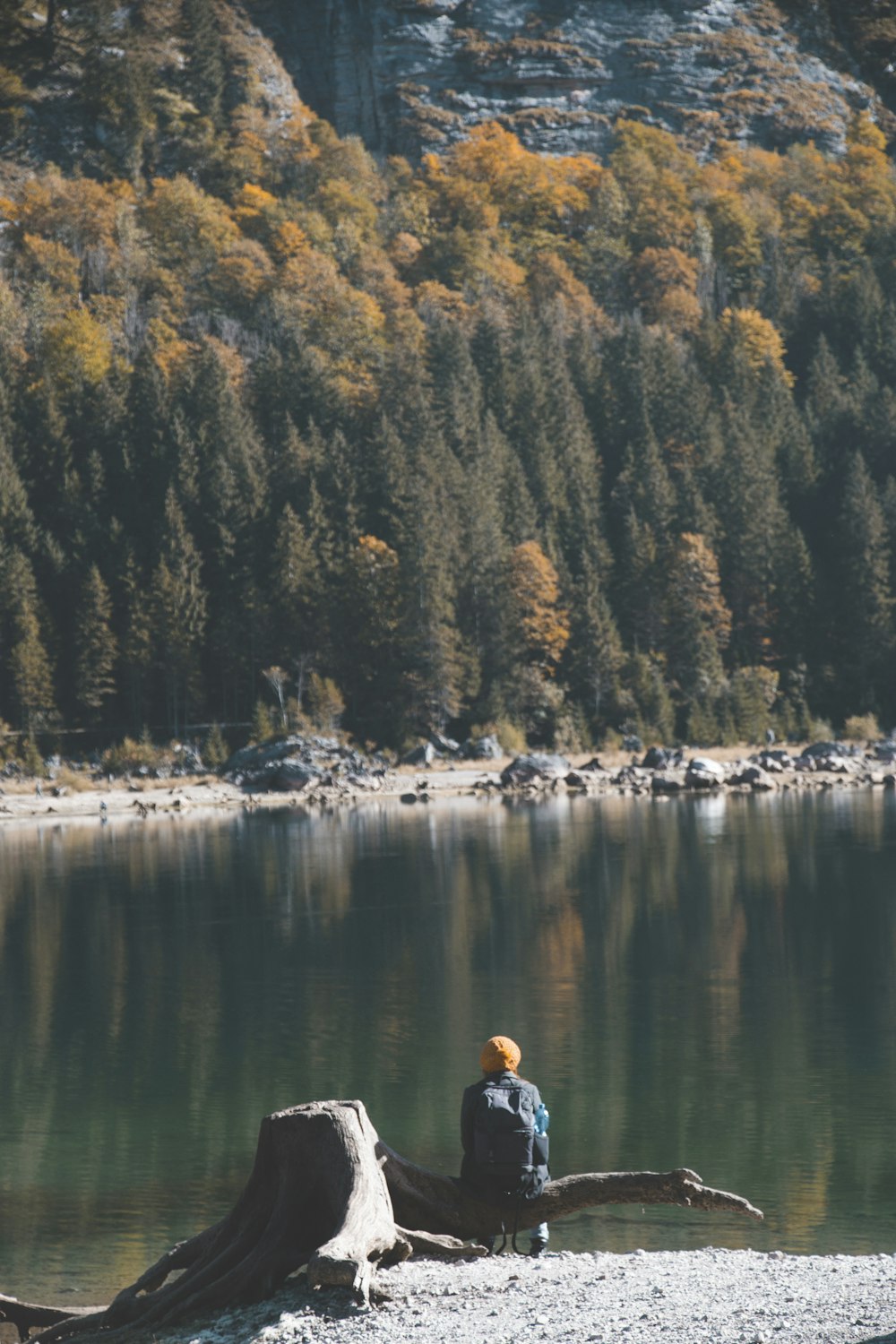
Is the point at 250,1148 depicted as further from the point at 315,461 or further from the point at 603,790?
the point at 315,461

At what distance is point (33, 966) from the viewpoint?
3850cm

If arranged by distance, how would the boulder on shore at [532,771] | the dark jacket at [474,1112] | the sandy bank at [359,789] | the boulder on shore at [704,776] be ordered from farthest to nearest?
the boulder on shore at [532,771] → the boulder on shore at [704,776] → the sandy bank at [359,789] → the dark jacket at [474,1112]

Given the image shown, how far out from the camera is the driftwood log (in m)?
12.0

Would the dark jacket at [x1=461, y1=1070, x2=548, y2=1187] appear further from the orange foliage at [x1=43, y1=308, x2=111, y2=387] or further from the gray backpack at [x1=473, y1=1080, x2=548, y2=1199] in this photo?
the orange foliage at [x1=43, y1=308, x2=111, y2=387]

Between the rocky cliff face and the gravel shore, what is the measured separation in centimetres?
15924

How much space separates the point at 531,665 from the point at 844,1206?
8251cm

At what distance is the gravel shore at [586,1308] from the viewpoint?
10859mm

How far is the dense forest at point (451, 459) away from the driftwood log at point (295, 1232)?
3307 inches

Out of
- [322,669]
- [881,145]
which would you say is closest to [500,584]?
[322,669]

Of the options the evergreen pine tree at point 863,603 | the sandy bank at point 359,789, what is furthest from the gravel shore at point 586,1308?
the evergreen pine tree at point 863,603

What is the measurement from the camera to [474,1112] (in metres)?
13.0

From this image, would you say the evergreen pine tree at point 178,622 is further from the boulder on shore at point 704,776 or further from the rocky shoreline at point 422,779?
the boulder on shore at point 704,776

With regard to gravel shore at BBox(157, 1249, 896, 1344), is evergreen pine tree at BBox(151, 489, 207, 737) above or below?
above

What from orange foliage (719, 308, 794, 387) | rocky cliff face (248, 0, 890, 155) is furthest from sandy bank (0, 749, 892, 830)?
rocky cliff face (248, 0, 890, 155)
